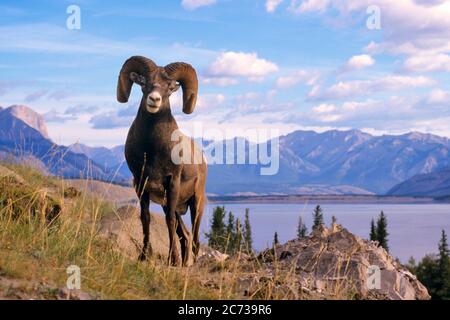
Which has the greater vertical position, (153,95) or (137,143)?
(153,95)

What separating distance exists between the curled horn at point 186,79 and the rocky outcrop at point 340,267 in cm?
361

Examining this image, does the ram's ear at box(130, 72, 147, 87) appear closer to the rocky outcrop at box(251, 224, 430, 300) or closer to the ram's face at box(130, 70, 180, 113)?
the ram's face at box(130, 70, 180, 113)

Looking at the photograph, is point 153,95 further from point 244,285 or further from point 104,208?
point 104,208

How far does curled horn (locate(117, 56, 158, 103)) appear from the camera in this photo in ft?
42.3

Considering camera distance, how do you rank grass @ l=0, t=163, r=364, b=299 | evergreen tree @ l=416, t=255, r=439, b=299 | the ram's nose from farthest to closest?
evergreen tree @ l=416, t=255, r=439, b=299 < the ram's nose < grass @ l=0, t=163, r=364, b=299

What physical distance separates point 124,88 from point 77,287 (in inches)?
231

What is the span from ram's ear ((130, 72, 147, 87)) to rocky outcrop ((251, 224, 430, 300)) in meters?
4.17

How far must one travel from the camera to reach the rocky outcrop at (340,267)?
38.3 ft

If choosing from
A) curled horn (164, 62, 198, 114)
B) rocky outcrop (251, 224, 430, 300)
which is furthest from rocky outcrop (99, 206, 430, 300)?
curled horn (164, 62, 198, 114)
